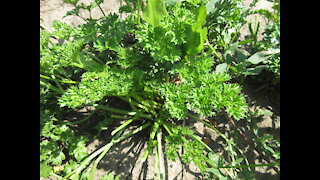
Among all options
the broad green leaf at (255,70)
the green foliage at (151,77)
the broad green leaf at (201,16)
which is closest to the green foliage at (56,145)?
the green foliage at (151,77)

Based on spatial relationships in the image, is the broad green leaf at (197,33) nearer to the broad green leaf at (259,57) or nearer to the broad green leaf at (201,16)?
the broad green leaf at (201,16)

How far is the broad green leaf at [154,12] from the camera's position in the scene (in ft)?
3.72

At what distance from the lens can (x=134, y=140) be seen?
4.79 ft

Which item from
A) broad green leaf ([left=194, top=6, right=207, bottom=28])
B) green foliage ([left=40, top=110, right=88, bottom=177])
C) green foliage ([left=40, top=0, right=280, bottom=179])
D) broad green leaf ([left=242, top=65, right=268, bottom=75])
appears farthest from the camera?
broad green leaf ([left=242, top=65, right=268, bottom=75])

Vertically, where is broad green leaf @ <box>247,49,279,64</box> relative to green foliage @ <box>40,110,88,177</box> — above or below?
above

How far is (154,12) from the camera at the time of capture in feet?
3.77

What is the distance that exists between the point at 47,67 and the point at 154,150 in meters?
0.84

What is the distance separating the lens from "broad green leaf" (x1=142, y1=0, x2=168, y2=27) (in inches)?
44.6

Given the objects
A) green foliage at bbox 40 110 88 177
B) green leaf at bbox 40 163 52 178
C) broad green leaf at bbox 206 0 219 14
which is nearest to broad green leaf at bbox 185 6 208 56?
broad green leaf at bbox 206 0 219 14

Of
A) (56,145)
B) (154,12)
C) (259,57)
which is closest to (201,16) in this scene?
(154,12)

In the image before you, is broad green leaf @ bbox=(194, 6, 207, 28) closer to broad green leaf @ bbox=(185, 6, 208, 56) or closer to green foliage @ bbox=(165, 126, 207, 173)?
broad green leaf @ bbox=(185, 6, 208, 56)

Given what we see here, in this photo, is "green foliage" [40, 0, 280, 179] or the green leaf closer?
"green foliage" [40, 0, 280, 179]

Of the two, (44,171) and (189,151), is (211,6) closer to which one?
(189,151)
